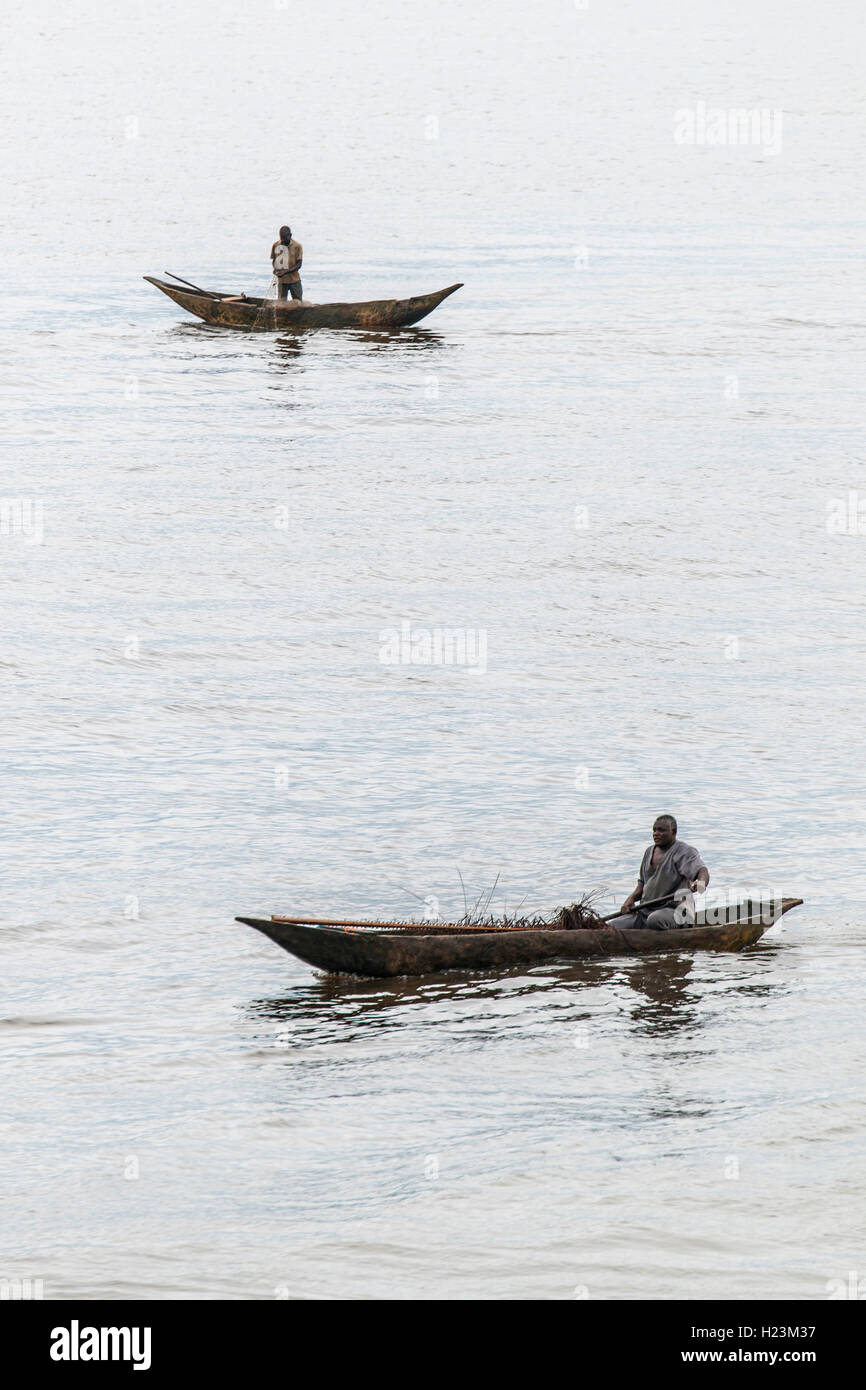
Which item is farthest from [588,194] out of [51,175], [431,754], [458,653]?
[431,754]

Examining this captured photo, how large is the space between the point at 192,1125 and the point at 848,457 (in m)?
23.4

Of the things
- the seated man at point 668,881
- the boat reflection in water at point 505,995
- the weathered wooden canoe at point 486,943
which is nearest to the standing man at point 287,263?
the seated man at point 668,881

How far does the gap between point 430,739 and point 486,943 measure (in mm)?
6445

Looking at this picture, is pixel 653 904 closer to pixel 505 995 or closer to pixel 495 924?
pixel 495 924

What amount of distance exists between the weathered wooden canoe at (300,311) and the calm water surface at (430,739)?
74 centimetres

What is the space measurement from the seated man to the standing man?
22376 millimetres

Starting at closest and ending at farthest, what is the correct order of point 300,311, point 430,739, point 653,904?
point 653,904 → point 430,739 → point 300,311

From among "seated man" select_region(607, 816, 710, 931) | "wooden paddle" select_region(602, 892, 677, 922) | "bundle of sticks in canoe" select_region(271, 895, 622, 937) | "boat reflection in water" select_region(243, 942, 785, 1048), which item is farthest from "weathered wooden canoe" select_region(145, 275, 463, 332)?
"boat reflection in water" select_region(243, 942, 785, 1048)

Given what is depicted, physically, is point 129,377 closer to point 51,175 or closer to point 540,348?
point 540,348

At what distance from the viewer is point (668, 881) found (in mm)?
14719

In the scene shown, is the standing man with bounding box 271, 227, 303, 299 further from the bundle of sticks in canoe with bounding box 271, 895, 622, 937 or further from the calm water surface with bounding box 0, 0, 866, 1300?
the bundle of sticks in canoe with bounding box 271, 895, 622, 937

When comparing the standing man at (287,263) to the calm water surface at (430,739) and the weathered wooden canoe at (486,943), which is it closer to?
the calm water surface at (430,739)

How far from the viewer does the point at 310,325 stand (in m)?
37.6

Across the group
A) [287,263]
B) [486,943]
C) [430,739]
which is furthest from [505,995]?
[287,263]
